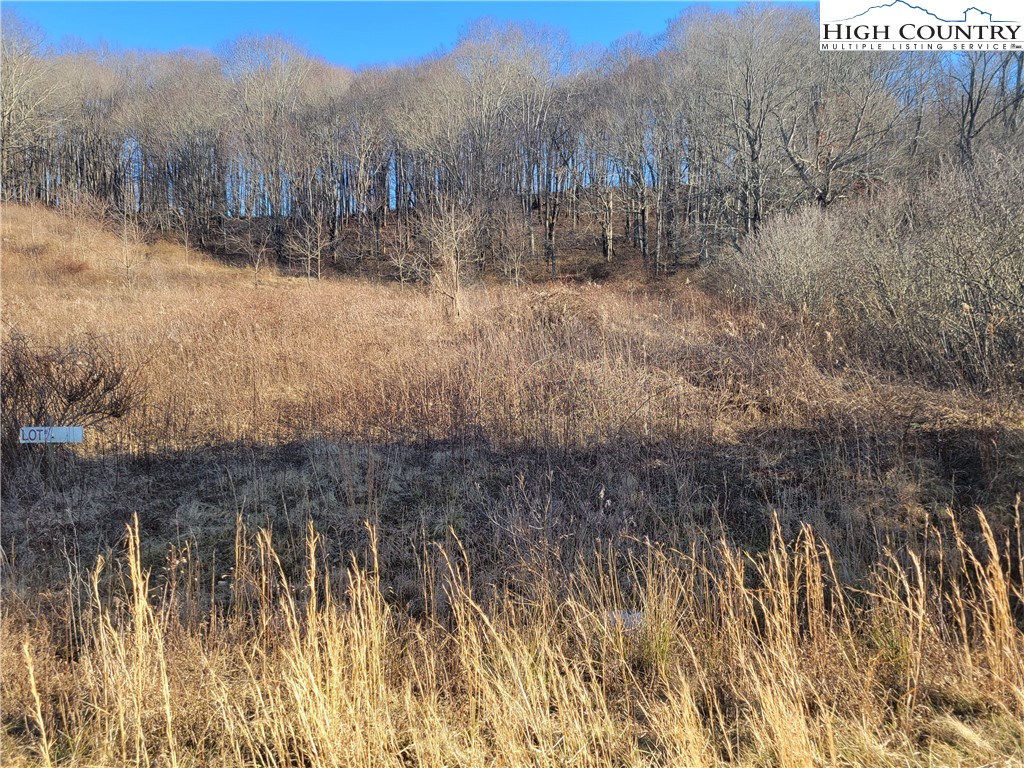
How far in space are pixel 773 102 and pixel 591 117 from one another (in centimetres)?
1211

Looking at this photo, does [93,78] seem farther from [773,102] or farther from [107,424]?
[107,424]

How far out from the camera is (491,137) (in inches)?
1383

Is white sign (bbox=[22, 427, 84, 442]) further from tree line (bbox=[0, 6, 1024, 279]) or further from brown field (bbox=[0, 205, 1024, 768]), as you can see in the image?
tree line (bbox=[0, 6, 1024, 279])

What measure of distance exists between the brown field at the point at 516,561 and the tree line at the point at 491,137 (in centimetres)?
1112

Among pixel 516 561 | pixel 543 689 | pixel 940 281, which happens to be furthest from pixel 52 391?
pixel 940 281

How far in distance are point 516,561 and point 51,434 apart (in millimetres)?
4356

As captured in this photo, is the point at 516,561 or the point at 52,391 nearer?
the point at 516,561

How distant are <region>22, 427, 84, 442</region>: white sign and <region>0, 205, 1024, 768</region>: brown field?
0.24m

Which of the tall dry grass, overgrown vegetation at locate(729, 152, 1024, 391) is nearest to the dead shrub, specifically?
the tall dry grass

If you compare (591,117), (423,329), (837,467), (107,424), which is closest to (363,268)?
(591,117)

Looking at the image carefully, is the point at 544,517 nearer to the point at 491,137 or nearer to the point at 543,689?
the point at 543,689

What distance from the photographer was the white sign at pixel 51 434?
16.1 ft

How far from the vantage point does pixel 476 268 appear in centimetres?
3139

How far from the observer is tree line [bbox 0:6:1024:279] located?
23.8 m
